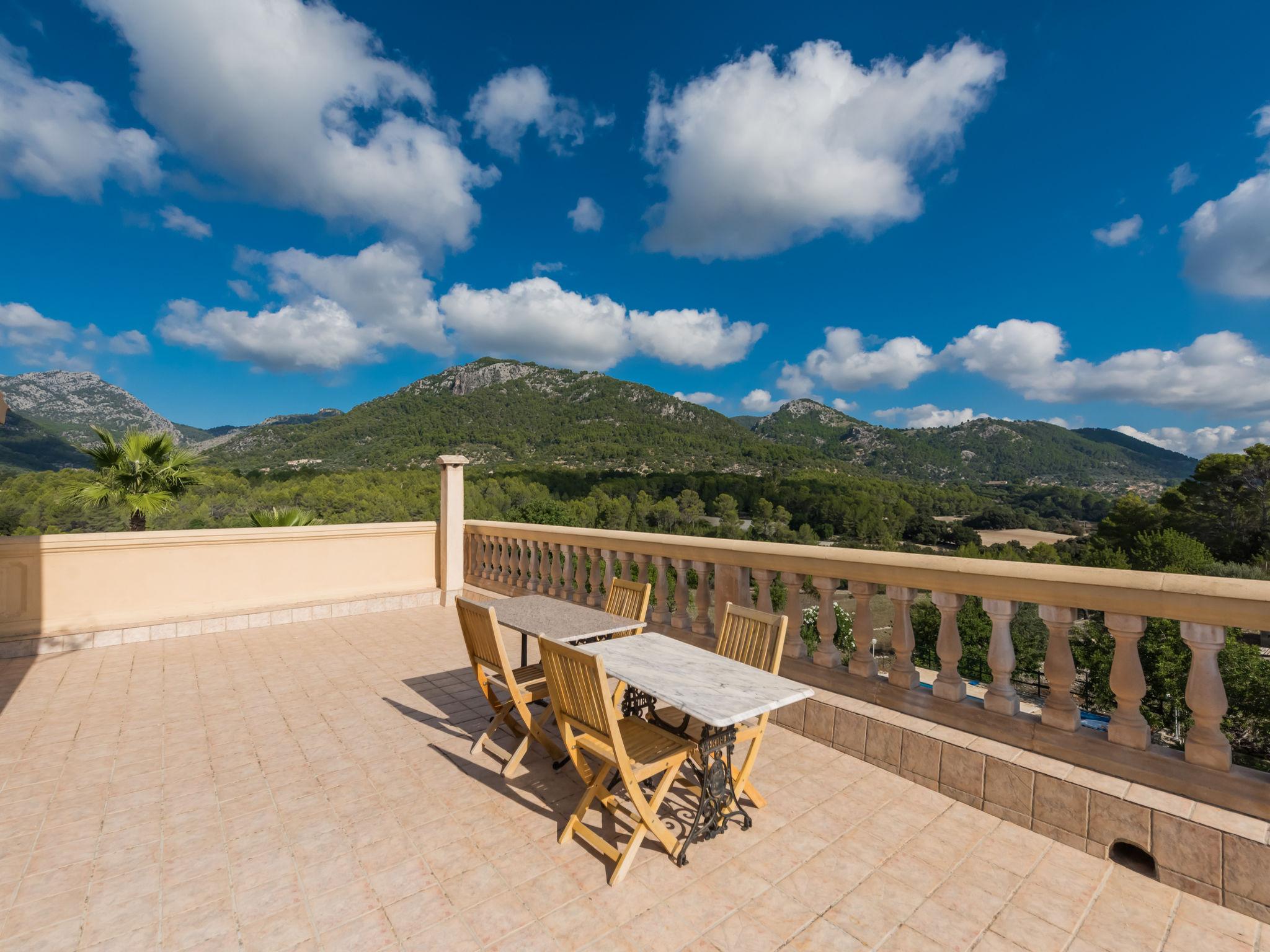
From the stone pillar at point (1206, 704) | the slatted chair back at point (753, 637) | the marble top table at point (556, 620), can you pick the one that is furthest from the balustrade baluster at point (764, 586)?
the stone pillar at point (1206, 704)

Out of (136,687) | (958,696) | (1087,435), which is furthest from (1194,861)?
(1087,435)

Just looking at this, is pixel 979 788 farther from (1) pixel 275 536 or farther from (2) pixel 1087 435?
(2) pixel 1087 435

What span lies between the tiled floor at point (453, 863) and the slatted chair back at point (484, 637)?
643 millimetres

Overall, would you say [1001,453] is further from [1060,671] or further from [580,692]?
[580,692]

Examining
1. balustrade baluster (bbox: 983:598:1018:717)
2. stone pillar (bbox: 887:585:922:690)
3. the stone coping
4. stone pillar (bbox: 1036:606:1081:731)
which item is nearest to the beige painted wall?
the stone coping

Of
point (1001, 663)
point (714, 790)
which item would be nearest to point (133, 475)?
point (714, 790)

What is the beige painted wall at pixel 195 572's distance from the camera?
5.56 meters

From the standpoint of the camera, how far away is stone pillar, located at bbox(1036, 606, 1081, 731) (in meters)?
2.50

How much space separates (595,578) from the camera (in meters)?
5.61

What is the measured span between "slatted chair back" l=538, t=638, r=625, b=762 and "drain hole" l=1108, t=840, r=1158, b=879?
7.22ft

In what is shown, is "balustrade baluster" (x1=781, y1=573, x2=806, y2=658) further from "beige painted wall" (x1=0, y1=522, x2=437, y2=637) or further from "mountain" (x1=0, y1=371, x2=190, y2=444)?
"mountain" (x1=0, y1=371, x2=190, y2=444)

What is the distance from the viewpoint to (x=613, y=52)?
502 inches

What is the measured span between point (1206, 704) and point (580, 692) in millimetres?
2527

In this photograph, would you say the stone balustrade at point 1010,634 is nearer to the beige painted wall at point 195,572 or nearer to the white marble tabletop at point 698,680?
the white marble tabletop at point 698,680
